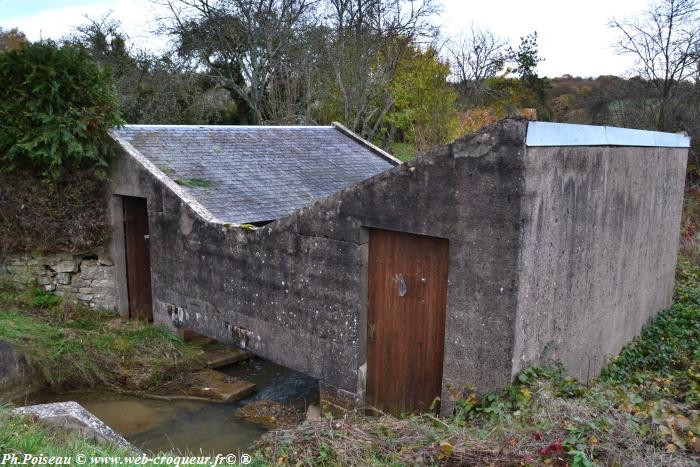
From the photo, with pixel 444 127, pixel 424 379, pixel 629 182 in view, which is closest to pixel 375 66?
pixel 444 127

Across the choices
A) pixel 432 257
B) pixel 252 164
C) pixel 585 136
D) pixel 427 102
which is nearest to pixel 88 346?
pixel 252 164

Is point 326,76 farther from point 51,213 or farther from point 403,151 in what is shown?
point 51,213

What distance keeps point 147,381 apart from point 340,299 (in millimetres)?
3820

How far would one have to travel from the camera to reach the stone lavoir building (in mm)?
5648

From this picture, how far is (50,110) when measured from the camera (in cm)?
951

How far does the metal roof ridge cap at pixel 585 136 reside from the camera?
535 cm

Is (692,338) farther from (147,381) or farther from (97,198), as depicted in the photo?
(97,198)

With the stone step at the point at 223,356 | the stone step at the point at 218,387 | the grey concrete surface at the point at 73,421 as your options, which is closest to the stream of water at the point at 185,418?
the stone step at the point at 218,387

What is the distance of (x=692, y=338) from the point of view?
8.91 meters

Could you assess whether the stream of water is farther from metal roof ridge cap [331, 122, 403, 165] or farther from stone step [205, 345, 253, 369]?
metal roof ridge cap [331, 122, 403, 165]

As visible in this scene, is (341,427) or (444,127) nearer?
(341,427)

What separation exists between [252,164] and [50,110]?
3.85 meters

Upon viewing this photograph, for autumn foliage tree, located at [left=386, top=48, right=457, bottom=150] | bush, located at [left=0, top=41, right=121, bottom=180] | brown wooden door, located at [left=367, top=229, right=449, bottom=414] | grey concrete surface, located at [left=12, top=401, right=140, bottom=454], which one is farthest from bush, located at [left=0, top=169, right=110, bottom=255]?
autumn foliage tree, located at [left=386, top=48, right=457, bottom=150]

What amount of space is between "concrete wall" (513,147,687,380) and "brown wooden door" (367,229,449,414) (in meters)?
0.99
